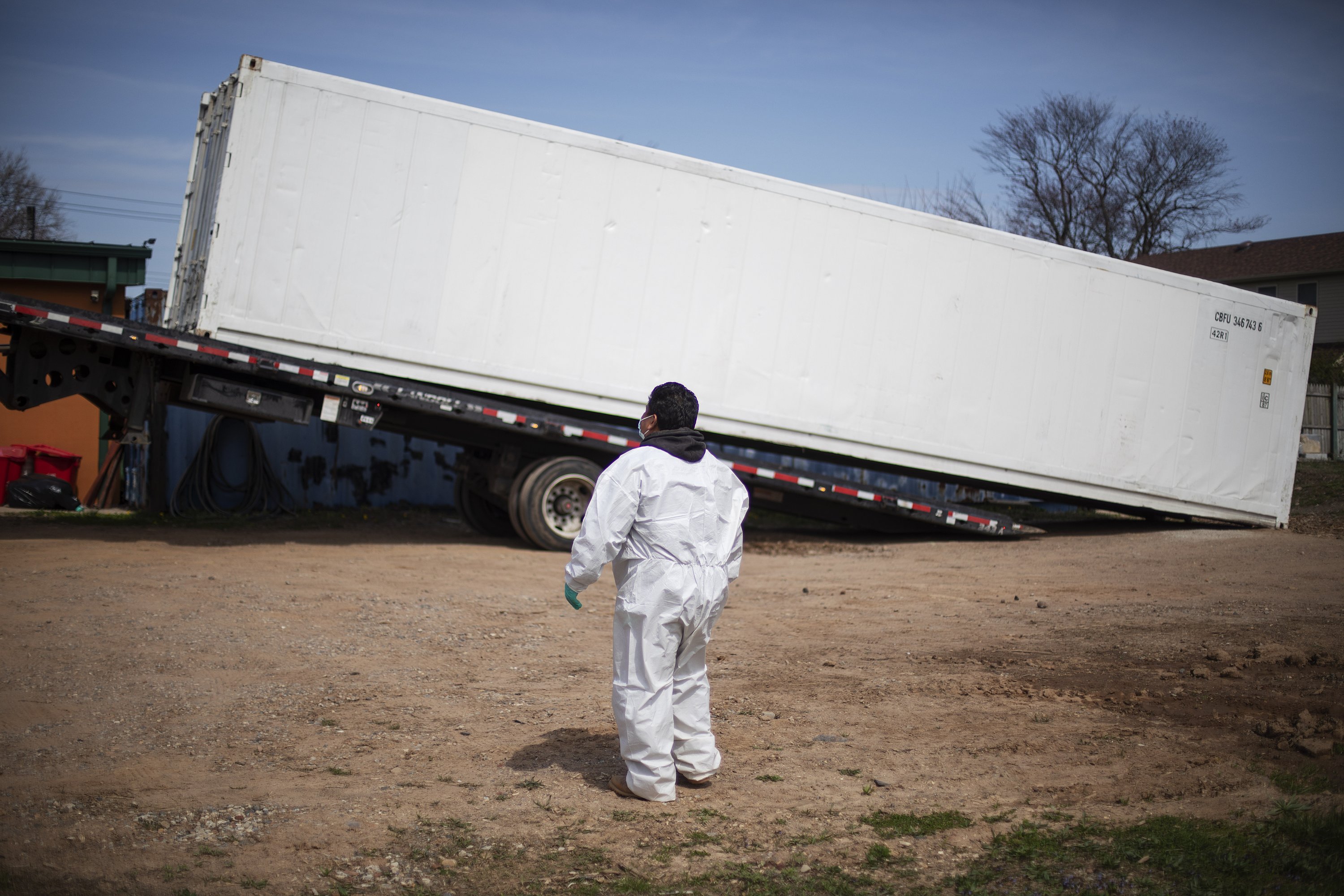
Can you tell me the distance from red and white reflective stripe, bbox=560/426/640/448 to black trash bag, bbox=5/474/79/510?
719cm

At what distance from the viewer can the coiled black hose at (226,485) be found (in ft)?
42.5

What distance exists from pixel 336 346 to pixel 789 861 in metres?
7.44

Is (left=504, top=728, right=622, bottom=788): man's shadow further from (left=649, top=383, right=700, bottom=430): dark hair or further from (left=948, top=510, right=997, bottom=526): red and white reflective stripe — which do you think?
(left=948, top=510, right=997, bottom=526): red and white reflective stripe

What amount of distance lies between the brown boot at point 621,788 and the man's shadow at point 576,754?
95 millimetres

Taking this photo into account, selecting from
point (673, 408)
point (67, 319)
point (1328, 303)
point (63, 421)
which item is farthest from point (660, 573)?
point (1328, 303)

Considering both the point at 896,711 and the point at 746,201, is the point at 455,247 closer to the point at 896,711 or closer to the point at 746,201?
the point at 746,201

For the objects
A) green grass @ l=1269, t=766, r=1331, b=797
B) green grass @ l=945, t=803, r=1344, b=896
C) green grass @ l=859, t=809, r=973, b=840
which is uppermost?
green grass @ l=1269, t=766, r=1331, b=797

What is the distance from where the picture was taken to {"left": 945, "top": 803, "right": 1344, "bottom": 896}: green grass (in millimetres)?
3121

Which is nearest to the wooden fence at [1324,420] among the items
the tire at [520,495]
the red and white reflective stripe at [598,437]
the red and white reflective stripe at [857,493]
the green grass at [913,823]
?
the red and white reflective stripe at [857,493]

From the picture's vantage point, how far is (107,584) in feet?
24.4

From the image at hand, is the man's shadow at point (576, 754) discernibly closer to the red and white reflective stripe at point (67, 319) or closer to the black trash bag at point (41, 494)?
the red and white reflective stripe at point (67, 319)

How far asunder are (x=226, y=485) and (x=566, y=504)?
5.34 metres

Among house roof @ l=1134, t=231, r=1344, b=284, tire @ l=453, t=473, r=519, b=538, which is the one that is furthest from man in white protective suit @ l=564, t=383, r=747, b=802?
house roof @ l=1134, t=231, r=1344, b=284

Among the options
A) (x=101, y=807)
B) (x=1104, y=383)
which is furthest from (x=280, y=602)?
(x=1104, y=383)
